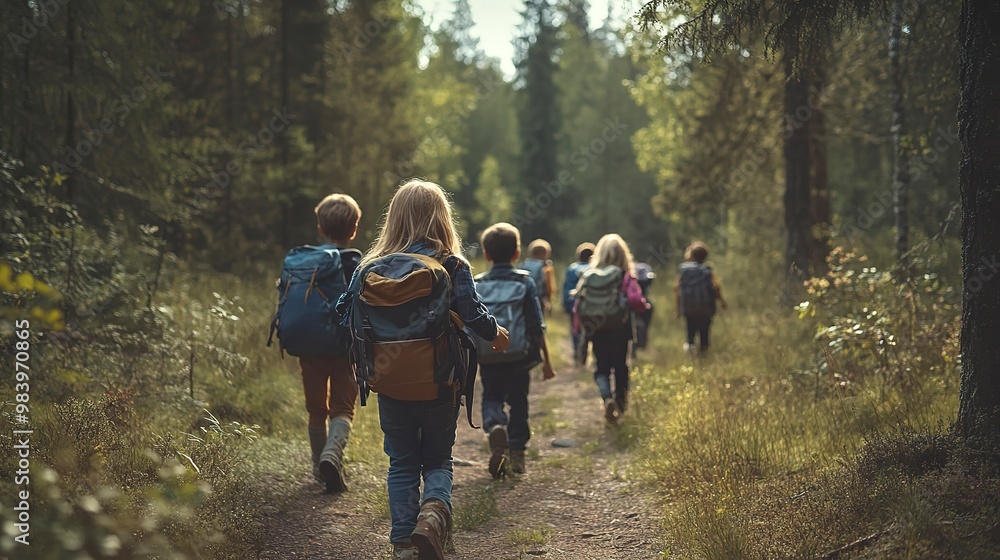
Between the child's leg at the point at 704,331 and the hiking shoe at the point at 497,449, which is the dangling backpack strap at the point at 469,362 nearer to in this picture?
the hiking shoe at the point at 497,449

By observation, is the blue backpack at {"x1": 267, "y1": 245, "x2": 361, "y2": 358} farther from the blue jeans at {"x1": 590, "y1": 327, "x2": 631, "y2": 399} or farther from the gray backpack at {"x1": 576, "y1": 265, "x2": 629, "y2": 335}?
the blue jeans at {"x1": 590, "y1": 327, "x2": 631, "y2": 399}

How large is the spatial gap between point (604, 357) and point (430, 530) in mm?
4569

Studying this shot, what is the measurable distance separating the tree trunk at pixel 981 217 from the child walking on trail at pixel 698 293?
658cm

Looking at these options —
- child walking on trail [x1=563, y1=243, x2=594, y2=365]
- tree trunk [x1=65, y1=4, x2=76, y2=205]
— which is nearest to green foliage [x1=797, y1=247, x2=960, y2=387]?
child walking on trail [x1=563, y1=243, x2=594, y2=365]

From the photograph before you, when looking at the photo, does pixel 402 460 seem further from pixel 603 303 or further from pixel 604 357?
pixel 604 357

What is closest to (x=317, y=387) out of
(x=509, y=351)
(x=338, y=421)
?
(x=338, y=421)

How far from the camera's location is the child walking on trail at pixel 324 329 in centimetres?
519

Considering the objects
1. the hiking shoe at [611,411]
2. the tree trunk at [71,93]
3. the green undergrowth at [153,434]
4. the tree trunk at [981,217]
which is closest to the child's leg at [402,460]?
the green undergrowth at [153,434]

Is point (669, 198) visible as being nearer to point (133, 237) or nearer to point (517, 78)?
point (133, 237)

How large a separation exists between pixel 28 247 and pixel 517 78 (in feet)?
124

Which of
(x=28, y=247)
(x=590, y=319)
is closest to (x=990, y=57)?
(x=590, y=319)

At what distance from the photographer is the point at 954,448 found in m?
3.86

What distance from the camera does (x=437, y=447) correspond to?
4.16 meters

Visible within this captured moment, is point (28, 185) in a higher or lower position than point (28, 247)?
higher
